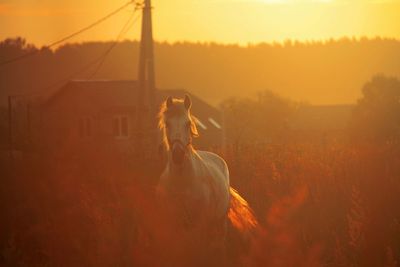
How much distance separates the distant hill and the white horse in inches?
3578

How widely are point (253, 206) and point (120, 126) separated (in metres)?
40.8

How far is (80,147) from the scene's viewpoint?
17.0 metres

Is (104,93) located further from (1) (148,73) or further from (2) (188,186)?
(2) (188,186)

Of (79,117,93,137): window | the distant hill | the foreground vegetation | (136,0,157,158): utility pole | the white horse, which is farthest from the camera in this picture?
the distant hill

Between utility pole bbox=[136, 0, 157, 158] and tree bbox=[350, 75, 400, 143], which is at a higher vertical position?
utility pole bbox=[136, 0, 157, 158]

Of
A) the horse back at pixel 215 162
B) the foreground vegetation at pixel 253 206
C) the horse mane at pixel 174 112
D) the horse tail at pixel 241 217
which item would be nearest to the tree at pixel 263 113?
the foreground vegetation at pixel 253 206

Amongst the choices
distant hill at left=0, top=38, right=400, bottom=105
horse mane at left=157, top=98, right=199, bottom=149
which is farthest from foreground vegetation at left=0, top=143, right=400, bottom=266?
distant hill at left=0, top=38, right=400, bottom=105

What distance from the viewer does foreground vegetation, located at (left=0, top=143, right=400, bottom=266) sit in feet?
23.8

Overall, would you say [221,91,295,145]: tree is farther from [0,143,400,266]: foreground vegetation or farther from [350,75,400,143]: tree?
[0,143,400,266]: foreground vegetation

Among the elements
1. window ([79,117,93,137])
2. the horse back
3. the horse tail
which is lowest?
window ([79,117,93,137])

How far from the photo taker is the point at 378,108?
182 feet

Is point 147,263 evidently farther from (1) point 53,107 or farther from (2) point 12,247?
(1) point 53,107

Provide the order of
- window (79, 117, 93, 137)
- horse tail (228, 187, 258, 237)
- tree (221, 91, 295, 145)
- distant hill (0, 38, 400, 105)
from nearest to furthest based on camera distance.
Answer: horse tail (228, 187, 258, 237) < window (79, 117, 93, 137) < tree (221, 91, 295, 145) < distant hill (0, 38, 400, 105)

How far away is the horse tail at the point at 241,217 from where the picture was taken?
9617 millimetres
